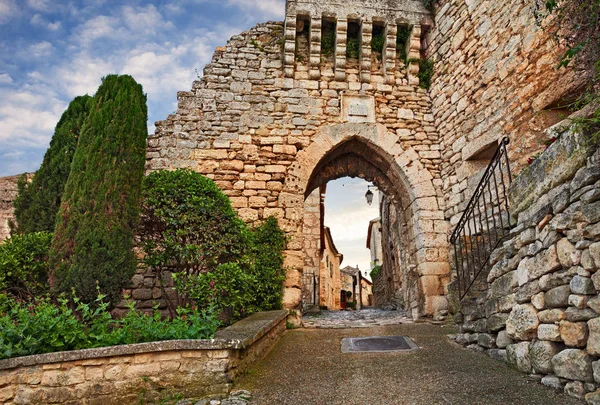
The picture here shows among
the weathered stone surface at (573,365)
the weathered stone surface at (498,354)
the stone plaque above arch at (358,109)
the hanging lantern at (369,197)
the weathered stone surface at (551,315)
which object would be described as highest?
the stone plaque above arch at (358,109)

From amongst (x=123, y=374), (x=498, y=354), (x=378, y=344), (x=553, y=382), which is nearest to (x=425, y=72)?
(x=378, y=344)

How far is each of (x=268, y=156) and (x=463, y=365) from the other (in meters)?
4.46

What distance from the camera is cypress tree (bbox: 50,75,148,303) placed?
4621mm

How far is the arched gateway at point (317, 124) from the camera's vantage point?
670 centimetres

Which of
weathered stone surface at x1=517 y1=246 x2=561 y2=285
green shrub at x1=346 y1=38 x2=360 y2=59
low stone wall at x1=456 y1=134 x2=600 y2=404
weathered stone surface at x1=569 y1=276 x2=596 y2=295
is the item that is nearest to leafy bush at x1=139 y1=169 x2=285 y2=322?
low stone wall at x1=456 y1=134 x2=600 y2=404

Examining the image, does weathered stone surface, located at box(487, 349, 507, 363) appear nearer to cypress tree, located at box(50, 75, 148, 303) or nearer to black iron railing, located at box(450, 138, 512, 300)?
black iron railing, located at box(450, 138, 512, 300)

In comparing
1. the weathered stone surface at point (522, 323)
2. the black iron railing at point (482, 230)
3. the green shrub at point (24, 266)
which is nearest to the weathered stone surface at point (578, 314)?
the weathered stone surface at point (522, 323)

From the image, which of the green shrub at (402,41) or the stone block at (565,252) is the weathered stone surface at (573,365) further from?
the green shrub at (402,41)

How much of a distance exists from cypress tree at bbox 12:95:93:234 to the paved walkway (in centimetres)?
447

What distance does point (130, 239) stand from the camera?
5.01 m

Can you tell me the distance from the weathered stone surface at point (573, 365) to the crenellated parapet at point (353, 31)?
227 inches

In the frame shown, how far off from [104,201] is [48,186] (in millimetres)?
2436

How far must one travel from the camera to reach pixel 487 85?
5988 millimetres

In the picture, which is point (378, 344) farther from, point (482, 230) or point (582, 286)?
point (582, 286)
